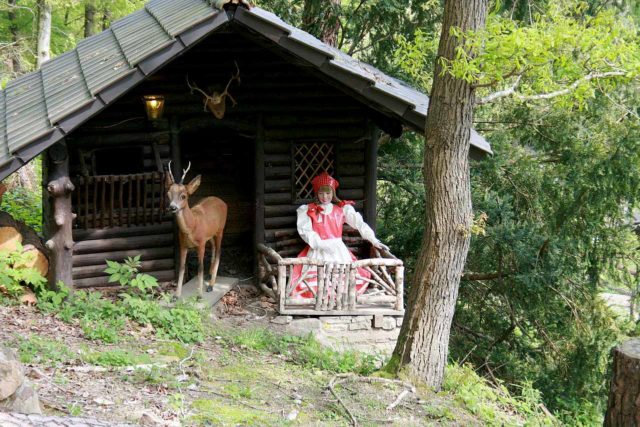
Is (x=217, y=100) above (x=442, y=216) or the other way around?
above

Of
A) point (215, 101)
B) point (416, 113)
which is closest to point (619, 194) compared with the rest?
point (416, 113)

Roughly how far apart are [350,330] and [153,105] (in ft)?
13.8

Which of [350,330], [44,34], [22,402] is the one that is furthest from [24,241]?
[44,34]

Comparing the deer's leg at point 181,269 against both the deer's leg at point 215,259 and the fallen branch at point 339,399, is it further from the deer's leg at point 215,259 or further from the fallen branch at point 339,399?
the fallen branch at point 339,399

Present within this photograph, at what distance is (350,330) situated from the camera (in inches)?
431

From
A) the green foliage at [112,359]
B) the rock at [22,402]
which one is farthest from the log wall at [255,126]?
the rock at [22,402]

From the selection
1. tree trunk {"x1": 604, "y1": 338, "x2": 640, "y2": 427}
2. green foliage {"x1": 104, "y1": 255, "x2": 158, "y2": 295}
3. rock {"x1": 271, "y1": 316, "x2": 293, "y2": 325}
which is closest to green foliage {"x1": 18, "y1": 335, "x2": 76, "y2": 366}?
green foliage {"x1": 104, "y1": 255, "x2": 158, "y2": 295}

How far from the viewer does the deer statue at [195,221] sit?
35.7 feet

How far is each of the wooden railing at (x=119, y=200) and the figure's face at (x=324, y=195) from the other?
234 centimetres

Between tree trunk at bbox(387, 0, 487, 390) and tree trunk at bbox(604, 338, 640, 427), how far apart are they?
294 centimetres

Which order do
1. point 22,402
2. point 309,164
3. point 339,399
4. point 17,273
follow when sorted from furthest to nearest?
point 309,164
point 17,273
point 339,399
point 22,402

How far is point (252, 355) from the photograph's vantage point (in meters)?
9.73

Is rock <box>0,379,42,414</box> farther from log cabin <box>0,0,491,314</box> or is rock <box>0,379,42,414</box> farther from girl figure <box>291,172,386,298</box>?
girl figure <box>291,172,386,298</box>

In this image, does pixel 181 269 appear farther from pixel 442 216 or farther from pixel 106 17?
pixel 106 17
